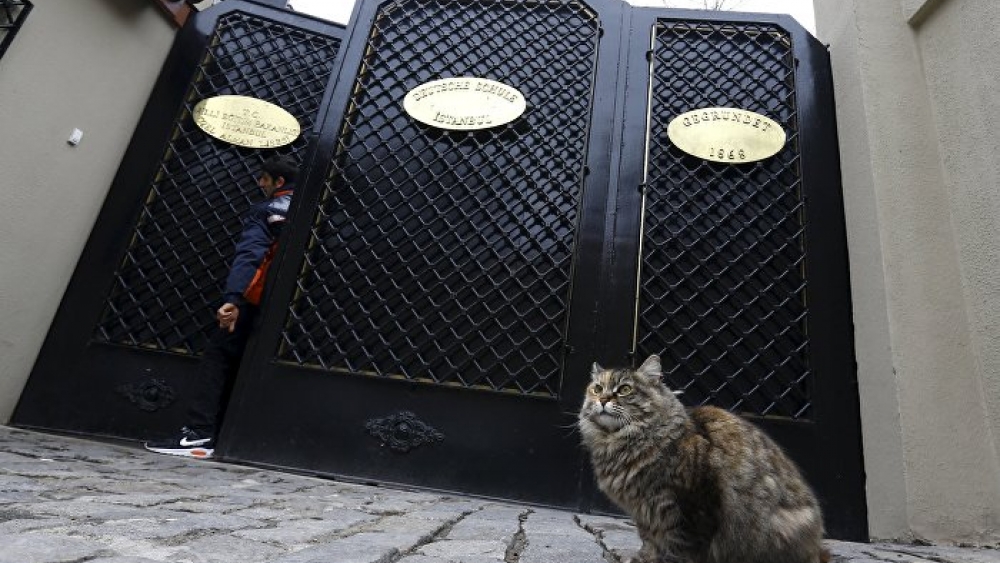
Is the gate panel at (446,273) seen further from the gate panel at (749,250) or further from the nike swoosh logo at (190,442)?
the gate panel at (749,250)

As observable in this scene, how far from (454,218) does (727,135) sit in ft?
7.12

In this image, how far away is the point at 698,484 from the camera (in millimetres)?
1731

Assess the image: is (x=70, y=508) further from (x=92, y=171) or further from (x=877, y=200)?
(x=877, y=200)

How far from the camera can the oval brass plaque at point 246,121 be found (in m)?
4.50

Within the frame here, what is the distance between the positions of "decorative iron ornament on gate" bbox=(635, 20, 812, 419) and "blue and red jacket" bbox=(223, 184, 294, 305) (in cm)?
275

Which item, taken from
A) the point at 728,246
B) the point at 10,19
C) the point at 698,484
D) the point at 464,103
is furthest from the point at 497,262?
the point at 10,19

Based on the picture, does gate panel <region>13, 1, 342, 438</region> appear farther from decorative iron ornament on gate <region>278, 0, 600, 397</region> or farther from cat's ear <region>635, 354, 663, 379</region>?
cat's ear <region>635, 354, 663, 379</region>

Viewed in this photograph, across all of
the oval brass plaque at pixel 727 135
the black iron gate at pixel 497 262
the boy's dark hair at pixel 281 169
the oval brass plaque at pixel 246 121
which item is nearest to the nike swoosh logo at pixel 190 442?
the black iron gate at pixel 497 262

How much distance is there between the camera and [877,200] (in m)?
3.24

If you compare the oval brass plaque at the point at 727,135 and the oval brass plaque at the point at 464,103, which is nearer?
A: the oval brass plaque at the point at 727,135

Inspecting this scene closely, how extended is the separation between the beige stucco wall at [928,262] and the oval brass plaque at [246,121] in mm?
4439

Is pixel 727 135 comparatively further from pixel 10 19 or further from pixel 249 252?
pixel 10 19

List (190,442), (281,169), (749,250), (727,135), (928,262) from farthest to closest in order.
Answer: (281,169), (727,135), (749,250), (190,442), (928,262)

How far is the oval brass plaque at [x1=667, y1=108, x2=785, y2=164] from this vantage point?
3885 millimetres
